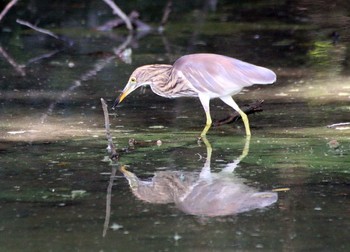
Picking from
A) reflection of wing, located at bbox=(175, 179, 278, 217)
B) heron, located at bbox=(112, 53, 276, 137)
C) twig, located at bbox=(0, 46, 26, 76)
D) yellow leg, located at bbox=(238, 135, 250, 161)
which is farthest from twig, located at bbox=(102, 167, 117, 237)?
twig, located at bbox=(0, 46, 26, 76)

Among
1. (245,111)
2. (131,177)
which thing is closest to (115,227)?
(131,177)

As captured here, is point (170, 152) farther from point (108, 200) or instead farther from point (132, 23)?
point (132, 23)

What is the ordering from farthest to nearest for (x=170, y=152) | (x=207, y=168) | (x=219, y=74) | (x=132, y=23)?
(x=132, y=23) → (x=219, y=74) → (x=170, y=152) → (x=207, y=168)

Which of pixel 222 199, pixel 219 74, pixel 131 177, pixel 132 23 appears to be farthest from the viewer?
pixel 132 23

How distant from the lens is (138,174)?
7176 millimetres

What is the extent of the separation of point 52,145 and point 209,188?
191 centimetres

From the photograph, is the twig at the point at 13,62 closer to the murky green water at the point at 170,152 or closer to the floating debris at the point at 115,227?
the murky green water at the point at 170,152

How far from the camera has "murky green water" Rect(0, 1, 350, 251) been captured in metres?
5.81

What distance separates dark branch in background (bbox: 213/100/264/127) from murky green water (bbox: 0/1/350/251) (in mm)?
90

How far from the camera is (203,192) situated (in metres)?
6.70

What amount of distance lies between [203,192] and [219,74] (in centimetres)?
205

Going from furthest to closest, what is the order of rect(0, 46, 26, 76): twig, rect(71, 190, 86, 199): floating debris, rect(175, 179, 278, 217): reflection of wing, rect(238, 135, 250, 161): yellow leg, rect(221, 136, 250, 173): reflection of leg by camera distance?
rect(0, 46, 26, 76): twig
rect(238, 135, 250, 161): yellow leg
rect(221, 136, 250, 173): reflection of leg
rect(71, 190, 86, 199): floating debris
rect(175, 179, 278, 217): reflection of wing

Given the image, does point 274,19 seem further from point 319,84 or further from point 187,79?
point 187,79

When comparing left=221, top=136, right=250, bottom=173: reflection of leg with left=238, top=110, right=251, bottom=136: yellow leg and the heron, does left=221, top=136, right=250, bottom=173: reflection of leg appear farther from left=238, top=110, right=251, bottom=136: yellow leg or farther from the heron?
the heron
